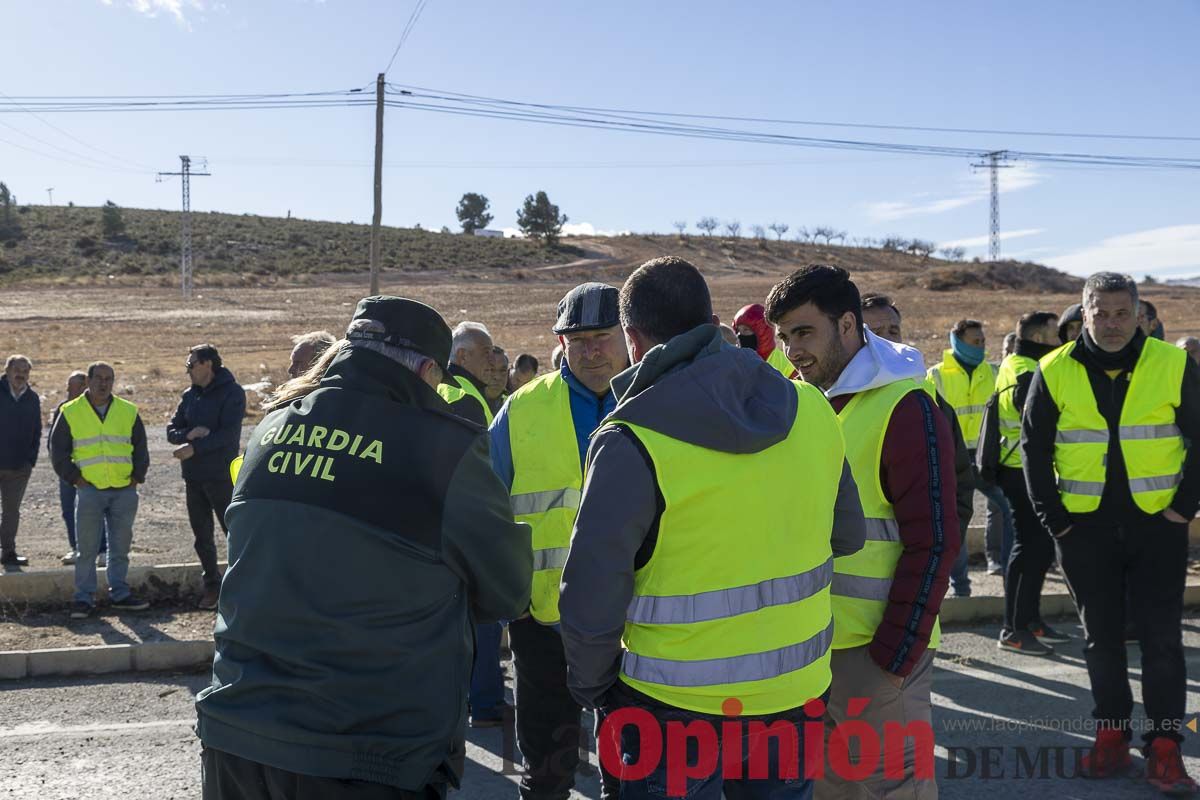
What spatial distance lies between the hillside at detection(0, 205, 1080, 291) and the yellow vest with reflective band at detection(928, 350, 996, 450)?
47108 mm

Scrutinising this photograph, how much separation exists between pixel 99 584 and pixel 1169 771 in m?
6.97

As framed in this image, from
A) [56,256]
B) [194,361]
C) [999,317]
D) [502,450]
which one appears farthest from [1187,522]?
[56,256]

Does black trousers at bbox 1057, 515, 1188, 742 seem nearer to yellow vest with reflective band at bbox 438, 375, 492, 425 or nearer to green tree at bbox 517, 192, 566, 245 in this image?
yellow vest with reflective band at bbox 438, 375, 492, 425

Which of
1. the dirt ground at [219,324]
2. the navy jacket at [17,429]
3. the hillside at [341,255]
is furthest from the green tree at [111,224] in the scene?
the navy jacket at [17,429]

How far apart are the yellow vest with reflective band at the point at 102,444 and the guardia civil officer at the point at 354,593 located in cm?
586

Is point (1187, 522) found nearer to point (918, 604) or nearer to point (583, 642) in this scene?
point (918, 604)

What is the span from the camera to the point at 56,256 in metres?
61.7

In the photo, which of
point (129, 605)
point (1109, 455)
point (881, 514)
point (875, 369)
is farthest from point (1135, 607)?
point (129, 605)

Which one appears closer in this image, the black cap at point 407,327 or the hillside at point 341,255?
the black cap at point 407,327

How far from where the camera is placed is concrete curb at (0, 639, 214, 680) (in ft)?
19.4

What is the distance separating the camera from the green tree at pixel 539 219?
79750mm

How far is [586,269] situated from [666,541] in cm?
6480

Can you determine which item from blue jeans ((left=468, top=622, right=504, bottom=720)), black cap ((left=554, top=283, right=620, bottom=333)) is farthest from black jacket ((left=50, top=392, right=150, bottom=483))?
black cap ((left=554, top=283, right=620, bottom=333))

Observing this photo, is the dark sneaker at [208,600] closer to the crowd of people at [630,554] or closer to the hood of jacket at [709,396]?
the crowd of people at [630,554]
